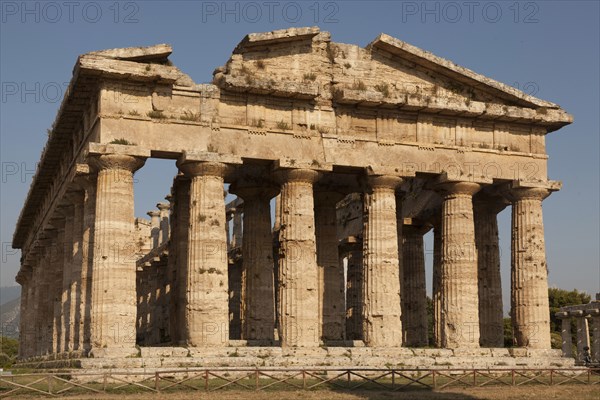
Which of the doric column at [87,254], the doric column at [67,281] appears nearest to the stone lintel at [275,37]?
the doric column at [87,254]

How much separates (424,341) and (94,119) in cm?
2102

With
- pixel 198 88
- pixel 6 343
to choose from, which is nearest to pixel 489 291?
pixel 198 88

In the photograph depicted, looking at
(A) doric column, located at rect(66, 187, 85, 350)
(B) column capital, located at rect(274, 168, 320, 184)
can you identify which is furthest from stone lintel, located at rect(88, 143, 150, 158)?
(A) doric column, located at rect(66, 187, 85, 350)

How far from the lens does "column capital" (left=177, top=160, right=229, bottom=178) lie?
109ft

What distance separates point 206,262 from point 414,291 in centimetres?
1555

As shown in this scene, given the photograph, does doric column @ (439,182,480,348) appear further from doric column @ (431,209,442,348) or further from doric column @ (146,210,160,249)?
doric column @ (146,210,160,249)

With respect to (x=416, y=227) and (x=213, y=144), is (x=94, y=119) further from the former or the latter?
(x=416, y=227)

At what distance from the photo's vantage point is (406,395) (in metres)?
26.4

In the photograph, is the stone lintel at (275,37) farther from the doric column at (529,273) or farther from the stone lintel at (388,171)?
the doric column at (529,273)

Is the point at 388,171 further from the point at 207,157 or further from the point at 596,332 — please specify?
the point at 596,332

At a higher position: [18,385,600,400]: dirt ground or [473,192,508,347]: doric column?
[473,192,508,347]: doric column

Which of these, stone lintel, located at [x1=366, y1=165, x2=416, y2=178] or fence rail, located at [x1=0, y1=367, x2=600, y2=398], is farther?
stone lintel, located at [x1=366, y1=165, x2=416, y2=178]

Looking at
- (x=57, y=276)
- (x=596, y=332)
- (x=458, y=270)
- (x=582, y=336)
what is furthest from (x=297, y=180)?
(x=582, y=336)

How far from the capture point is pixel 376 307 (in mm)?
35031
